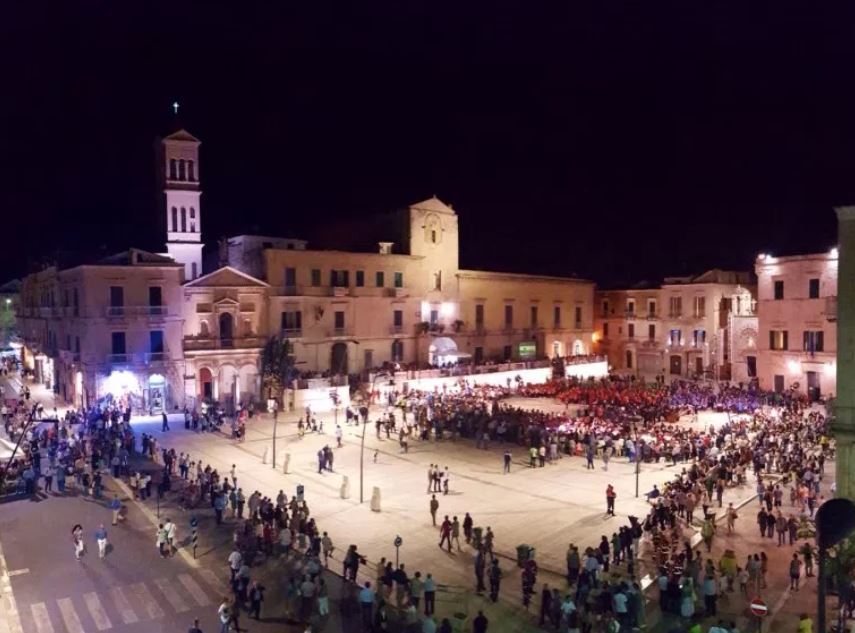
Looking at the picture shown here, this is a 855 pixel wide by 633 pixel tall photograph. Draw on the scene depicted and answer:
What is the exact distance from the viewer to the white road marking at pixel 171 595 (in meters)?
16.2

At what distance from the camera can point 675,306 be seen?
5991 centimetres

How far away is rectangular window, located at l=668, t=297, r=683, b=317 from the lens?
59375 mm

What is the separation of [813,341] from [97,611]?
149 ft

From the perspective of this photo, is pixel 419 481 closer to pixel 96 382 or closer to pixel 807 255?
pixel 96 382

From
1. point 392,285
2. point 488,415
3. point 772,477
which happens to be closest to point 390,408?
point 488,415

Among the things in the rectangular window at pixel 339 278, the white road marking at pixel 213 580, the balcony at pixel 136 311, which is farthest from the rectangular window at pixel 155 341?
the white road marking at pixel 213 580

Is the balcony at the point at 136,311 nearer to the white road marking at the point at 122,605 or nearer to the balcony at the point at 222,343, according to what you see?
the balcony at the point at 222,343

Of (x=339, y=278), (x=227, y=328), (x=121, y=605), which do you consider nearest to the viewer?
(x=121, y=605)

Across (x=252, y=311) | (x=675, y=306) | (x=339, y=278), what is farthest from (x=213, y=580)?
(x=675, y=306)

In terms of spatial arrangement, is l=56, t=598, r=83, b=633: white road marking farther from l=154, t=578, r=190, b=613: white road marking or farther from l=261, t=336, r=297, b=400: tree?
l=261, t=336, r=297, b=400: tree

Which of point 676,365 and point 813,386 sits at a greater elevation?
point 676,365

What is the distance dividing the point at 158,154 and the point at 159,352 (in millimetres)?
14810

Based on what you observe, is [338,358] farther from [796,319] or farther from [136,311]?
[796,319]

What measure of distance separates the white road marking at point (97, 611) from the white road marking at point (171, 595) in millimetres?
1389
